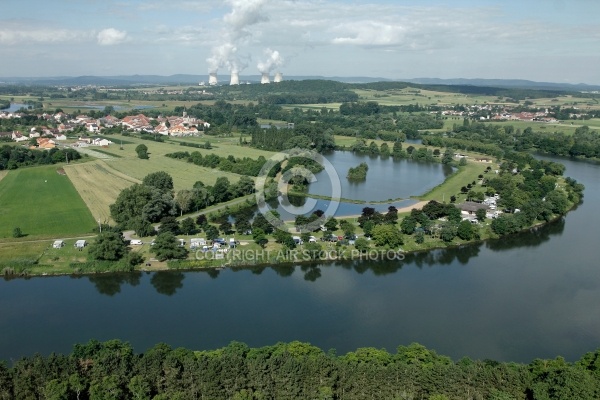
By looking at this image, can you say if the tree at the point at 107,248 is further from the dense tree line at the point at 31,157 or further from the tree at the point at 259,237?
the dense tree line at the point at 31,157

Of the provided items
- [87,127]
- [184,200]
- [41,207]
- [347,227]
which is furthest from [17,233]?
[87,127]

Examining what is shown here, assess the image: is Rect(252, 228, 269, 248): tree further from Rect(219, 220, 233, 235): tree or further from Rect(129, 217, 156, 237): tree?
Rect(129, 217, 156, 237): tree

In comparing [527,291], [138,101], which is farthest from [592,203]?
[138,101]

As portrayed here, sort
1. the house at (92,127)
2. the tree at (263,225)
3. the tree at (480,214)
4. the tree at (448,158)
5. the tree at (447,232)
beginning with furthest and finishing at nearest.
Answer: the house at (92,127) < the tree at (448,158) < the tree at (480,214) < the tree at (263,225) < the tree at (447,232)

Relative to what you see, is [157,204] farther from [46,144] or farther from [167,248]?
[46,144]

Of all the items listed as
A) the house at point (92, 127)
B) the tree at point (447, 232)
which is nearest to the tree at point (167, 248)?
the tree at point (447, 232)

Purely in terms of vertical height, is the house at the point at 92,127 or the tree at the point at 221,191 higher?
the house at the point at 92,127

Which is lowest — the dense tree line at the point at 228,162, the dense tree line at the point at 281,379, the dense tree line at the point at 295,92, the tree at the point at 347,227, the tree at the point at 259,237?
the dense tree line at the point at 281,379
